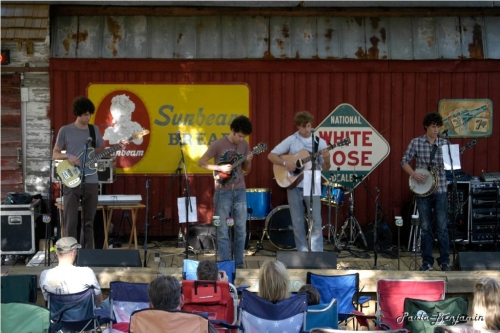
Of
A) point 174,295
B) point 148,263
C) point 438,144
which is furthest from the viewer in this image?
point 148,263

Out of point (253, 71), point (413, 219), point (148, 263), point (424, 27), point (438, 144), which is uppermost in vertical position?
point (424, 27)

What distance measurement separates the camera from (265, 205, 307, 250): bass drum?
36.1 ft

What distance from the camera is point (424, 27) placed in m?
11.7

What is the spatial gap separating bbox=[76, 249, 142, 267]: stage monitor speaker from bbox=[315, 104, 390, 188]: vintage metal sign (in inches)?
173

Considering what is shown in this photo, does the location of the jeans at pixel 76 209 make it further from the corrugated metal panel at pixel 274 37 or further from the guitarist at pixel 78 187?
the corrugated metal panel at pixel 274 37

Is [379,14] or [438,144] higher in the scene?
[379,14]

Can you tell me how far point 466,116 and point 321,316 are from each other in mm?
6614

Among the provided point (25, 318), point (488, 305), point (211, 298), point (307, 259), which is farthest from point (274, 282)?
point (307, 259)

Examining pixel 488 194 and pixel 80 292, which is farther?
pixel 488 194

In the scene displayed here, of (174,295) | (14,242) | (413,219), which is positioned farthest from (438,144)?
(14,242)

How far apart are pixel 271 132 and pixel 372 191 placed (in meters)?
1.84

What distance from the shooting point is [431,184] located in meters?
9.05

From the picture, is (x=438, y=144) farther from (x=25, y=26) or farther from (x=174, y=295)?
(x=25, y=26)

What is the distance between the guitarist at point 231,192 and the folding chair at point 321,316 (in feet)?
10.3
